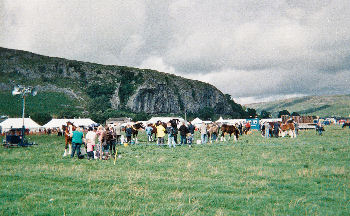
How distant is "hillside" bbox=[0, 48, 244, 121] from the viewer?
12347cm

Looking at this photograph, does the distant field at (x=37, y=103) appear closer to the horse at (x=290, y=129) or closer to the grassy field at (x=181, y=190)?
the horse at (x=290, y=129)

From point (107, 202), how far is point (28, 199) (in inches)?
77.8

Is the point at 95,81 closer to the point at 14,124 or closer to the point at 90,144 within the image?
the point at 14,124

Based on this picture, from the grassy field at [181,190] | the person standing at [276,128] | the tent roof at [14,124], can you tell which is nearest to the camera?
the grassy field at [181,190]

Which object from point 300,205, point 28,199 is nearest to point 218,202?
point 300,205

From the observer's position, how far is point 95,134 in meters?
16.9

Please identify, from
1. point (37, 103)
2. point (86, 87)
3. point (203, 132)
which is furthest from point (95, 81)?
point (203, 132)

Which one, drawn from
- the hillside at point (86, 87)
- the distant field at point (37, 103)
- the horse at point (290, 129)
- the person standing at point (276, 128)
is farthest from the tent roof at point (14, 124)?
the hillside at point (86, 87)

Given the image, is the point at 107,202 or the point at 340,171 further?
the point at 340,171

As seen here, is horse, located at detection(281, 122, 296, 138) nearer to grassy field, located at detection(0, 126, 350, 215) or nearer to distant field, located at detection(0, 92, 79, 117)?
grassy field, located at detection(0, 126, 350, 215)

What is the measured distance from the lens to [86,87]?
527ft

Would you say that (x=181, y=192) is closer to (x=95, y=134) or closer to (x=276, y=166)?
(x=276, y=166)

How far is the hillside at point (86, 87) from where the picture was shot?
123469mm

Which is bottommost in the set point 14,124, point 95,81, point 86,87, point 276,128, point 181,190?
point 181,190
